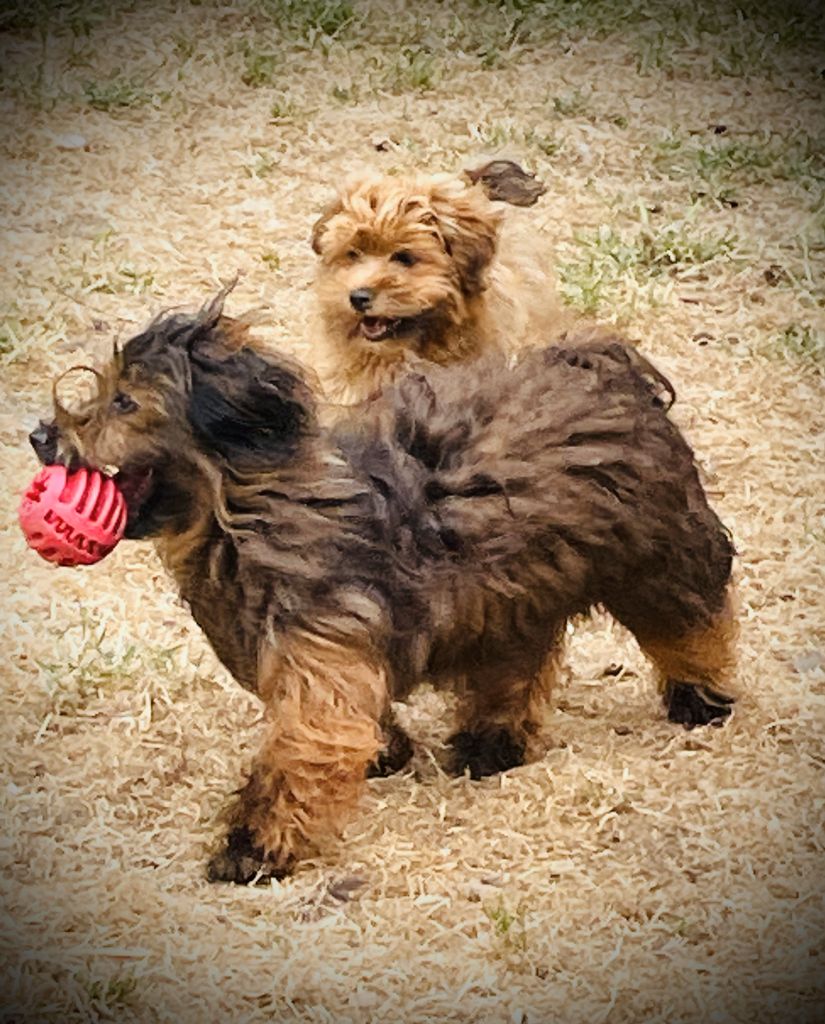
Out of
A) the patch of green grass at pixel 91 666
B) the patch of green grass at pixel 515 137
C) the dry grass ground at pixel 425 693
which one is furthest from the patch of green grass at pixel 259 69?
the patch of green grass at pixel 91 666

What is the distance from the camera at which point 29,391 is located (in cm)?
680

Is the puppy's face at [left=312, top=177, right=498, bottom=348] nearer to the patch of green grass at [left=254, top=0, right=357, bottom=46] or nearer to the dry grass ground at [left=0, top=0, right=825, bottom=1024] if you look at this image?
the dry grass ground at [left=0, top=0, right=825, bottom=1024]

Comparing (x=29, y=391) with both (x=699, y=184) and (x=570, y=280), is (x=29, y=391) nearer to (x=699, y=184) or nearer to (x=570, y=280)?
(x=570, y=280)

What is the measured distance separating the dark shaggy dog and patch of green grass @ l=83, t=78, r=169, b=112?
424 cm

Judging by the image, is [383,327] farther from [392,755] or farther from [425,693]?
[392,755]

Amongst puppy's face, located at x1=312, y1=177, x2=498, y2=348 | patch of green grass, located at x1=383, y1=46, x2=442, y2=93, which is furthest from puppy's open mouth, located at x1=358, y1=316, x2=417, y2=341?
patch of green grass, located at x1=383, y1=46, x2=442, y2=93

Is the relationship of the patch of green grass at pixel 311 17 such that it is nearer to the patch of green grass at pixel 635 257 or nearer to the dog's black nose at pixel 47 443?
the patch of green grass at pixel 635 257

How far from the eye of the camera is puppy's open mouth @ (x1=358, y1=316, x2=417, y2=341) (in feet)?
19.7

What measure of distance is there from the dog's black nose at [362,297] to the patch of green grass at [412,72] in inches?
114

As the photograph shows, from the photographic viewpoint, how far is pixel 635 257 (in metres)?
7.48

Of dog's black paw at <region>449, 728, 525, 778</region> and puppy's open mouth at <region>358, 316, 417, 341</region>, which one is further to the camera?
puppy's open mouth at <region>358, 316, 417, 341</region>

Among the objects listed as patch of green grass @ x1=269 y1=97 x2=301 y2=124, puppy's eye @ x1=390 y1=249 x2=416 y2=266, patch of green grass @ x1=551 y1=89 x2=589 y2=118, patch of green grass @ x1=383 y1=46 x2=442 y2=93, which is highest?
puppy's eye @ x1=390 y1=249 x2=416 y2=266

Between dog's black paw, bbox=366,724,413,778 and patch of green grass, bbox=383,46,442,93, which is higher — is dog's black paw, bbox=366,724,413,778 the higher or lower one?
the higher one

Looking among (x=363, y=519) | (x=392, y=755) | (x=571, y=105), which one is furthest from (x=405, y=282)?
(x=571, y=105)
